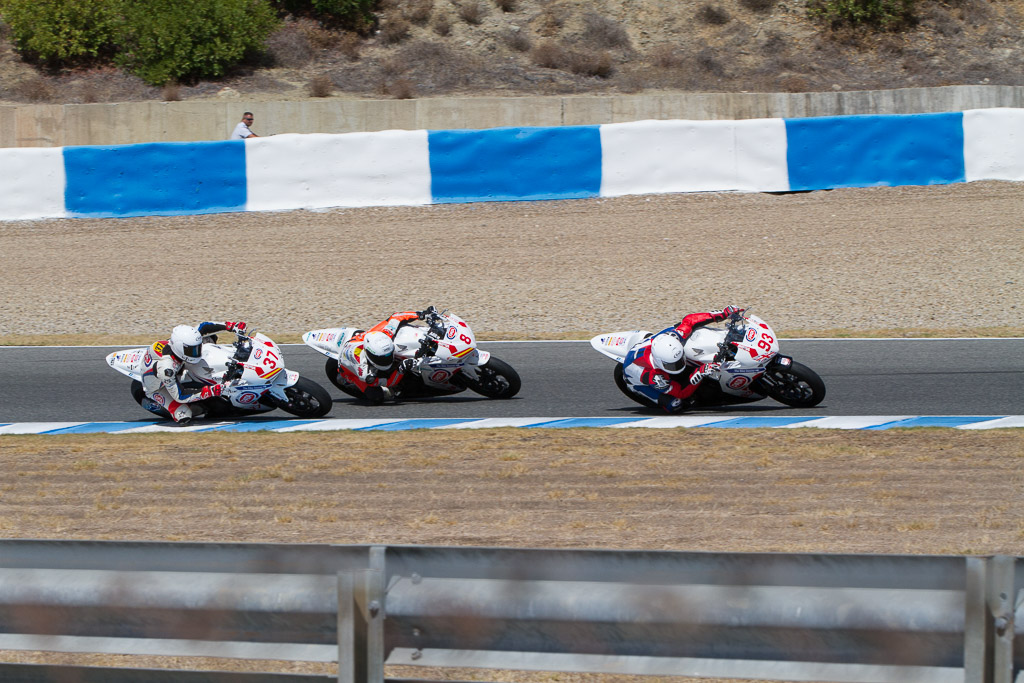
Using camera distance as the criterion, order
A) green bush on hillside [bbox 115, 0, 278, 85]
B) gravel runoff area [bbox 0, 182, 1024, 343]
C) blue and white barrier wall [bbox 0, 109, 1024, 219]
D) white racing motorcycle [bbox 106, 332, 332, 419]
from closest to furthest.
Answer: white racing motorcycle [bbox 106, 332, 332, 419] → gravel runoff area [bbox 0, 182, 1024, 343] → blue and white barrier wall [bbox 0, 109, 1024, 219] → green bush on hillside [bbox 115, 0, 278, 85]

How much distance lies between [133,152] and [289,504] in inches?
473

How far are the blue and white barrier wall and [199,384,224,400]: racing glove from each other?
8.33 metres

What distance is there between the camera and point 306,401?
10664mm

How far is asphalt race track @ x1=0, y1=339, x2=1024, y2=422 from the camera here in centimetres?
1063

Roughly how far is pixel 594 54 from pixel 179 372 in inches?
712

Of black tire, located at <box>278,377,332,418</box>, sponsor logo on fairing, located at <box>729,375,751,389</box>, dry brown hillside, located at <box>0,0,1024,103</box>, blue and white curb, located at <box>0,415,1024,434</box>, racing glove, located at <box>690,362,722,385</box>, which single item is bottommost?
blue and white curb, located at <box>0,415,1024,434</box>

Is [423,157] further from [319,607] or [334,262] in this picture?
[319,607]

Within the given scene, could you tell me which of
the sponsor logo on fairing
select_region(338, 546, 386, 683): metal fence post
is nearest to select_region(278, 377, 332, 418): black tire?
the sponsor logo on fairing

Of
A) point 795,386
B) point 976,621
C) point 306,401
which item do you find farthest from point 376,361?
point 976,621

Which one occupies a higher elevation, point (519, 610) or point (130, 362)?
point (130, 362)

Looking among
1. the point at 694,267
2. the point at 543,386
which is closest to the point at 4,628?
the point at 543,386

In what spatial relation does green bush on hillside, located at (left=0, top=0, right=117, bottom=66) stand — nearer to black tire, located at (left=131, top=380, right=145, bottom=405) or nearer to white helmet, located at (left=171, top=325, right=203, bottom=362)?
black tire, located at (left=131, top=380, right=145, bottom=405)

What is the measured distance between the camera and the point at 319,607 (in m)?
3.69

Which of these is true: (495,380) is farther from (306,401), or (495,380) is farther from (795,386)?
(795,386)
